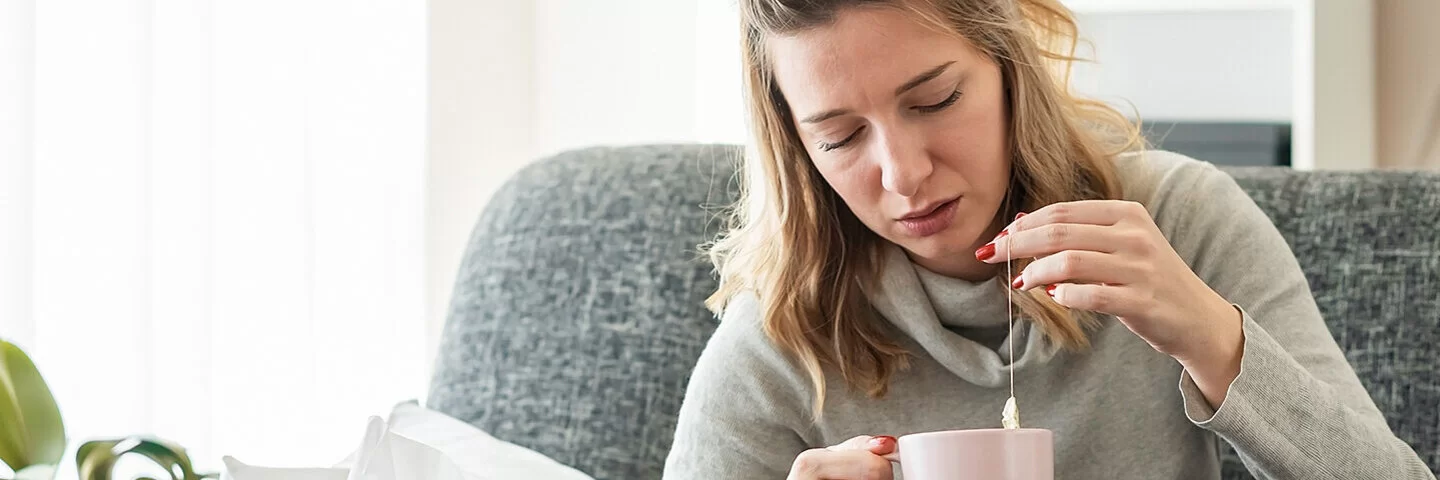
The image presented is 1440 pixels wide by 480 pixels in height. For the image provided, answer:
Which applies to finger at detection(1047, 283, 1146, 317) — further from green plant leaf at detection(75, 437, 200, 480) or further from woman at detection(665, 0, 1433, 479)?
green plant leaf at detection(75, 437, 200, 480)

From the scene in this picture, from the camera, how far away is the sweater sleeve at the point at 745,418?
1.29 meters

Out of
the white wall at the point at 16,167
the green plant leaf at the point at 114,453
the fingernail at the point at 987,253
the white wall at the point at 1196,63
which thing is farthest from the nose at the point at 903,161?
the white wall at the point at 1196,63

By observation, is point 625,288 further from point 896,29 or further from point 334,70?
point 334,70

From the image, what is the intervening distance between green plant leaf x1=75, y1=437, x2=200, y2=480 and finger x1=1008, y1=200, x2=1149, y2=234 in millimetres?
743

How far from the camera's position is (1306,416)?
1012 mm

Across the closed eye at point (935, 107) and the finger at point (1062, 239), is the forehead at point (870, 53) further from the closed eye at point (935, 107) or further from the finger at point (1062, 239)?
the finger at point (1062, 239)

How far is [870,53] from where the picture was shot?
43.1 inches

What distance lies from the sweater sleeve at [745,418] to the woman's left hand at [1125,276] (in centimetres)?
39

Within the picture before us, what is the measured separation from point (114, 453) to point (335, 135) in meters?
1.04

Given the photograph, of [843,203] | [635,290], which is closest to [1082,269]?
[843,203]

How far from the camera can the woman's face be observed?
110 cm

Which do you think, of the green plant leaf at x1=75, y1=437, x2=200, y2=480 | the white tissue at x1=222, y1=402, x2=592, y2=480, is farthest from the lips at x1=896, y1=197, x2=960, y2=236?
the green plant leaf at x1=75, y1=437, x2=200, y2=480

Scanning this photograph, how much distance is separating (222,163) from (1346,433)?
1380mm

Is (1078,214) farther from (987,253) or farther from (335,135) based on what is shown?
(335,135)
